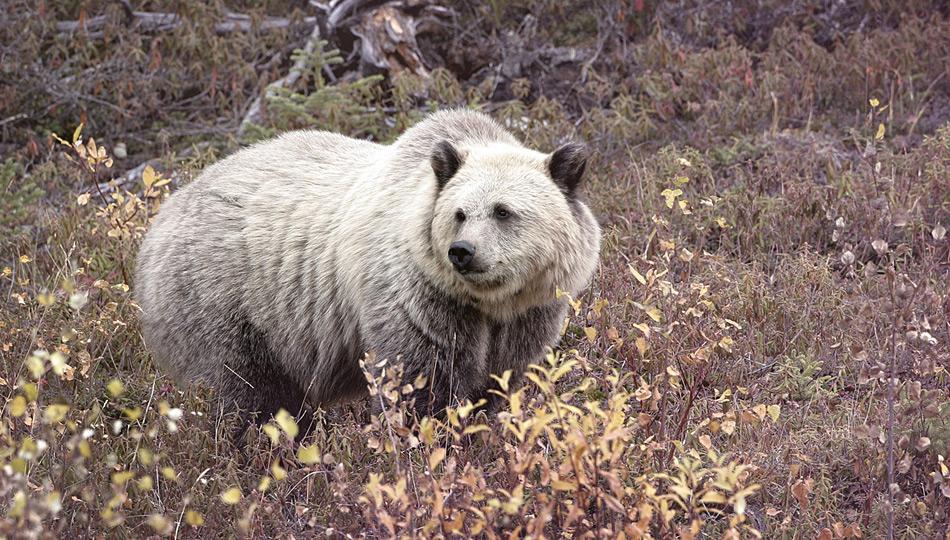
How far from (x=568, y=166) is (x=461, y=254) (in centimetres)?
80

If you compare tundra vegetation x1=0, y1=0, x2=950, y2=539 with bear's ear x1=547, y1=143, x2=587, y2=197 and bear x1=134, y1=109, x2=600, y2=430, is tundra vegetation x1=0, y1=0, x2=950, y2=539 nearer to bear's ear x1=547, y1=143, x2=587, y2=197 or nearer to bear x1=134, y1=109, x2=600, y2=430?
bear x1=134, y1=109, x2=600, y2=430

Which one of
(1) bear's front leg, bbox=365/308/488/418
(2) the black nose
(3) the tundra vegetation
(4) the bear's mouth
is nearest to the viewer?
(3) the tundra vegetation

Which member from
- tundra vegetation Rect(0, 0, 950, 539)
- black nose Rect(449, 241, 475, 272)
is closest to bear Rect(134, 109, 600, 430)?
black nose Rect(449, 241, 475, 272)

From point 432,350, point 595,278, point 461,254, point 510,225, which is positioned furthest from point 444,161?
point 595,278

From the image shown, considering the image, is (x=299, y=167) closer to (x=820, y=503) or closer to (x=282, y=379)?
(x=282, y=379)

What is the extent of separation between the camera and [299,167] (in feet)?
19.5

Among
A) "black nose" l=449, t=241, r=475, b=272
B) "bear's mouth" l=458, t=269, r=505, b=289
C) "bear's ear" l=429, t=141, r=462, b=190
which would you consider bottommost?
"bear's mouth" l=458, t=269, r=505, b=289

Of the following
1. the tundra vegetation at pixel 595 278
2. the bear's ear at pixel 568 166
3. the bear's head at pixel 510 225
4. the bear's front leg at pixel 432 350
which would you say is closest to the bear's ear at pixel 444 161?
the bear's head at pixel 510 225

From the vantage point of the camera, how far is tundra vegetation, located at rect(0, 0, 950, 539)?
3.94m

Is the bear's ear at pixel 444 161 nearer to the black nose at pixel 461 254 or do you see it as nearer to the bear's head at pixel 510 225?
the bear's head at pixel 510 225

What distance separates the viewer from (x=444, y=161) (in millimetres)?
4898

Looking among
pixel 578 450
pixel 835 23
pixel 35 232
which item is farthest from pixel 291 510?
Result: pixel 835 23

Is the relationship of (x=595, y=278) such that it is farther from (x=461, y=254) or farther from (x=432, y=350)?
(x=461, y=254)

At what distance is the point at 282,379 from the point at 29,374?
1.27 metres
